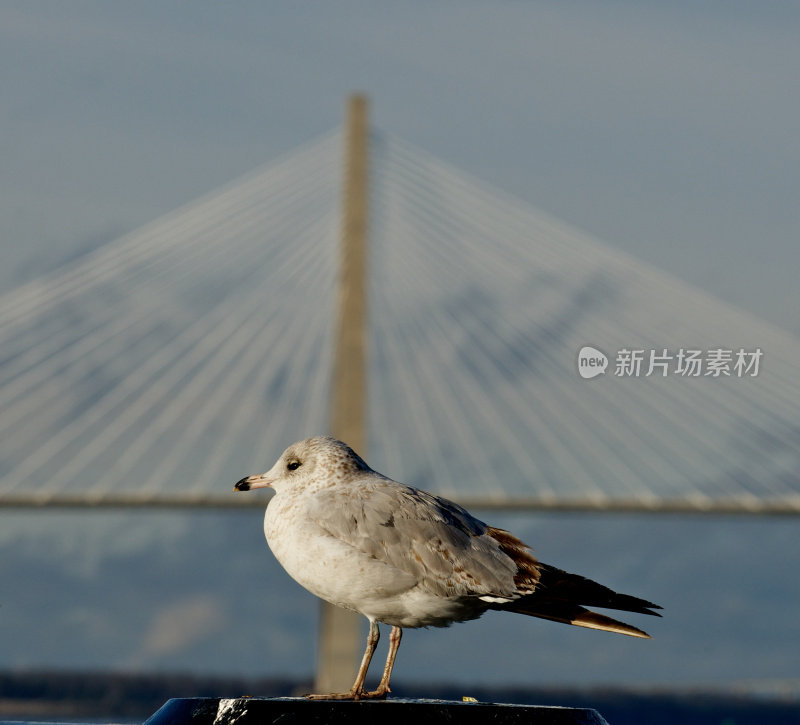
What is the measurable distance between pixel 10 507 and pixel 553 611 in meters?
15.3

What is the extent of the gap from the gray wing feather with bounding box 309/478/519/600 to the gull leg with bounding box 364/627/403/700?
0.84 feet

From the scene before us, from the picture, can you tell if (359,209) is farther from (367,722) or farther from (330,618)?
(367,722)

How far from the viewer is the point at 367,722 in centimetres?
313

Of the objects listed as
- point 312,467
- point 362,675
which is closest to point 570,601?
point 362,675

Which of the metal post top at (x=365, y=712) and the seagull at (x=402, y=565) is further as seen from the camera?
the seagull at (x=402, y=565)

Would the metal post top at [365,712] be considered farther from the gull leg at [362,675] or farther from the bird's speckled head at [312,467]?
the bird's speckled head at [312,467]

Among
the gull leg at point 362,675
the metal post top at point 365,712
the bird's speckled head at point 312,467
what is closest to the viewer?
the metal post top at point 365,712

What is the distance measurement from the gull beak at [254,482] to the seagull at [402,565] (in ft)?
0.32

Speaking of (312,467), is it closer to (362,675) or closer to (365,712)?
(362,675)

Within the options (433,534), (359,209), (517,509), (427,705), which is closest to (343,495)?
(433,534)

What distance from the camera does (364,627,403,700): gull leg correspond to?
3.44 metres

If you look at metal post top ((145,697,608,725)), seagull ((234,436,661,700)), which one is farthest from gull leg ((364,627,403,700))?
metal post top ((145,697,608,725))

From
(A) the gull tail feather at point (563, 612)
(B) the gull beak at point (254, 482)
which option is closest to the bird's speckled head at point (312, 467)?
(B) the gull beak at point (254, 482)

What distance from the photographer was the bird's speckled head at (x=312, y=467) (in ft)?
11.6
